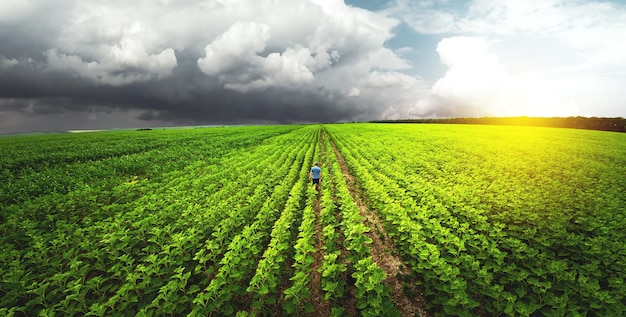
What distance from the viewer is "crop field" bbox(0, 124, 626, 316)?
18.1ft

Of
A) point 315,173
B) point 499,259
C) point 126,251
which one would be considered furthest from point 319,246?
point 315,173

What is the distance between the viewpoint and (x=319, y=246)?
8828 millimetres

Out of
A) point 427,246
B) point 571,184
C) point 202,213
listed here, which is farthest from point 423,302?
point 571,184

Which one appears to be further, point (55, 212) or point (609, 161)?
point (609, 161)

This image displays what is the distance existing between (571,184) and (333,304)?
637 inches

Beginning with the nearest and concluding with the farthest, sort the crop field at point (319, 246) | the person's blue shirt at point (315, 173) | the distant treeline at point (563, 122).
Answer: the crop field at point (319, 246), the person's blue shirt at point (315, 173), the distant treeline at point (563, 122)

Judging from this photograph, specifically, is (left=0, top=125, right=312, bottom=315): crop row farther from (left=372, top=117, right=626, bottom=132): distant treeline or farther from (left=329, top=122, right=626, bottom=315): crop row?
(left=372, top=117, right=626, bottom=132): distant treeline

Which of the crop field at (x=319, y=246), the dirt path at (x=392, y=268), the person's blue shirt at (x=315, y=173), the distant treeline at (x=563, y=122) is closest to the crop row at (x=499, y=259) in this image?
the crop field at (x=319, y=246)

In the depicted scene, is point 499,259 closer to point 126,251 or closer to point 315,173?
point 315,173

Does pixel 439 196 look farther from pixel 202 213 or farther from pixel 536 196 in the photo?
pixel 202 213

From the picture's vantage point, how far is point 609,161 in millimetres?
22312

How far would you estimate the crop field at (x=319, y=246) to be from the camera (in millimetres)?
5512

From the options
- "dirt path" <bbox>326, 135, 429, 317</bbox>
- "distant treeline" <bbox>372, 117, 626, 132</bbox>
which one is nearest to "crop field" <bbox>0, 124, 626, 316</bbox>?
"dirt path" <bbox>326, 135, 429, 317</bbox>

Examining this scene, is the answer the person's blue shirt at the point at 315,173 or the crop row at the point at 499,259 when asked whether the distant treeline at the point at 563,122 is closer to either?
the crop row at the point at 499,259
